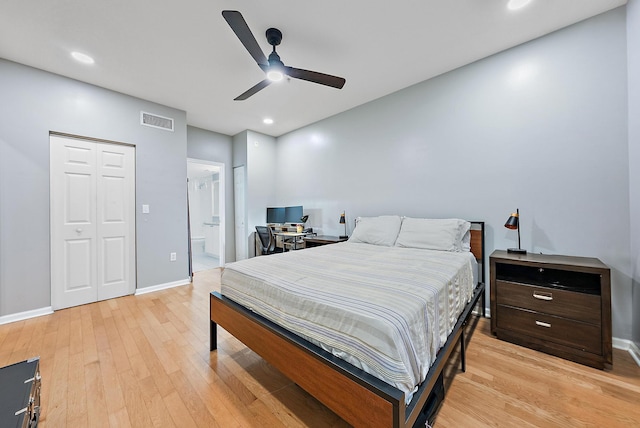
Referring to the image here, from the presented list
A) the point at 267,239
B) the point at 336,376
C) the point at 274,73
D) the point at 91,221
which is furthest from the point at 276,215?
the point at 336,376

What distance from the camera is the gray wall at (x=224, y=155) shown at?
488 centimetres

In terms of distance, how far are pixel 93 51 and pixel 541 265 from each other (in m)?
4.68

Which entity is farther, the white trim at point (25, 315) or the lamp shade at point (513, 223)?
the white trim at point (25, 315)

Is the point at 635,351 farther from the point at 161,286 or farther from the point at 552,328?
the point at 161,286

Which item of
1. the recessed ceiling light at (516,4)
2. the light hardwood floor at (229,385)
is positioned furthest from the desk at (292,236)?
the recessed ceiling light at (516,4)

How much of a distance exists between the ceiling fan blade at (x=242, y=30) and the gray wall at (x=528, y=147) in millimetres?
2127

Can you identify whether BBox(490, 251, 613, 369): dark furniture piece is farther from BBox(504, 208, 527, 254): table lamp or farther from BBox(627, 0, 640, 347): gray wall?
BBox(627, 0, 640, 347): gray wall

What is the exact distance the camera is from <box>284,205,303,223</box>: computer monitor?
469 cm

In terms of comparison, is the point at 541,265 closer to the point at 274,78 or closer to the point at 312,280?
the point at 312,280

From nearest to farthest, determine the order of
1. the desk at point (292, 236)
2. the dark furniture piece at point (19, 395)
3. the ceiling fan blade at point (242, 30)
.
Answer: the dark furniture piece at point (19, 395) < the ceiling fan blade at point (242, 30) < the desk at point (292, 236)

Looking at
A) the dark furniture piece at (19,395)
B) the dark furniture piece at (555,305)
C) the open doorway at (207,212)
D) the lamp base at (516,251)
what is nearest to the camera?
the dark furniture piece at (19,395)

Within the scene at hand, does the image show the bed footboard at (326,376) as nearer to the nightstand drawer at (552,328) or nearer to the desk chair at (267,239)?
the nightstand drawer at (552,328)

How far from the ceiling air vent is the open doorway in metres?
0.95

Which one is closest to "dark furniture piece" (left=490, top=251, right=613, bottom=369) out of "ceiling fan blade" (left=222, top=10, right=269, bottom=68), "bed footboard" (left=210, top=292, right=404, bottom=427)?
"bed footboard" (left=210, top=292, right=404, bottom=427)
